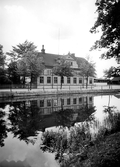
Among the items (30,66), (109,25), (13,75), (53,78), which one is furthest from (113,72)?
(53,78)

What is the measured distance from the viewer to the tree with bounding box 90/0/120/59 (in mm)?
8258

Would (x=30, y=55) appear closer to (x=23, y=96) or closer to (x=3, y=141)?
(x=23, y=96)

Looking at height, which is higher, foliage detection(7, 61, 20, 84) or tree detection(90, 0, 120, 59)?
tree detection(90, 0, 120, 59)

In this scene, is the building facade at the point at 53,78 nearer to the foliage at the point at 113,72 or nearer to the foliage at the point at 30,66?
the foliage at the point at 30,66

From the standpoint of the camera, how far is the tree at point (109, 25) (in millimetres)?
8258

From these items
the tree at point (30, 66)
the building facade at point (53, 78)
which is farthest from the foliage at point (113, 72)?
the building facade at point (53, 78)

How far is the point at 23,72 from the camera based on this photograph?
86.9ft

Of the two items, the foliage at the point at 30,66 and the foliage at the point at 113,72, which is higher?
the foliage at the point at 30,66

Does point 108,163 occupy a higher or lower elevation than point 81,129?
higher

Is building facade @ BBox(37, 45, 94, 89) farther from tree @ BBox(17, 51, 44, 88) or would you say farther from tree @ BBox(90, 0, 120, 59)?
tree @ BBox(90, 0, 120, 59)

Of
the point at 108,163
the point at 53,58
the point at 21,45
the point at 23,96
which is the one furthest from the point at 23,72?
the point at 108,163

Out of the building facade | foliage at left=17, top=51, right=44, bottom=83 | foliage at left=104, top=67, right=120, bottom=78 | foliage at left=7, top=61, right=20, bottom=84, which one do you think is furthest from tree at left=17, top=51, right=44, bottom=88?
foliage at left=104, top=67, right=120, bottom=78

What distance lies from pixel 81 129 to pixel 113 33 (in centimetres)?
754

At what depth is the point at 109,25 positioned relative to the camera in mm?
9375
